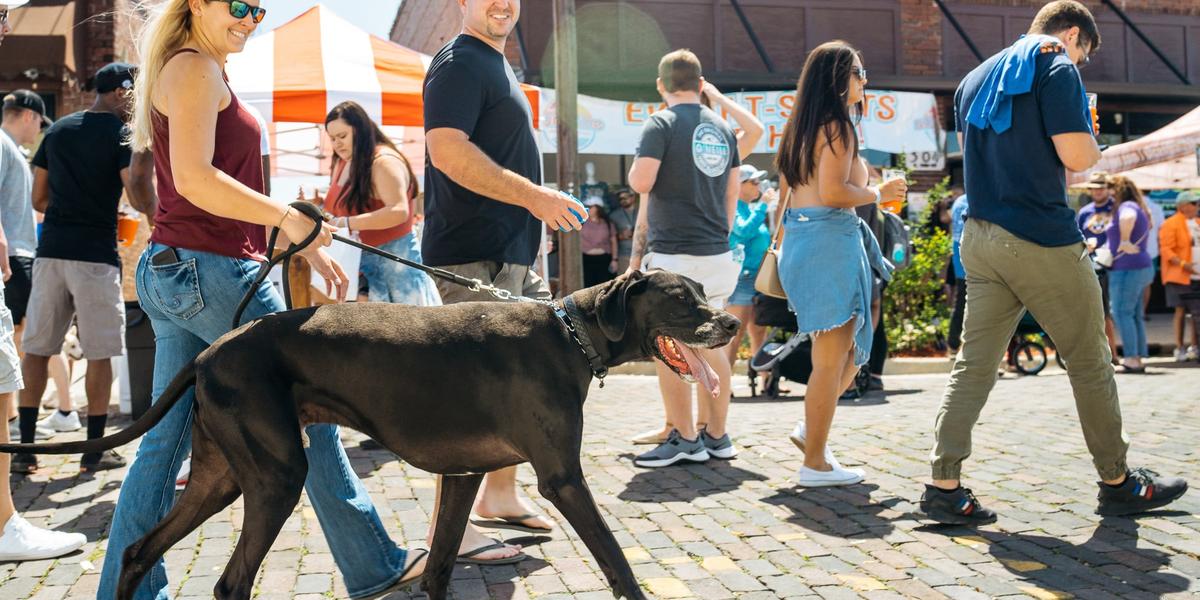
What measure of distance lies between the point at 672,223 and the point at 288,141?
7.54m

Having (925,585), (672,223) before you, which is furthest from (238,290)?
(672,223)

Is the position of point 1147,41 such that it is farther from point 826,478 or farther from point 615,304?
point 615,304

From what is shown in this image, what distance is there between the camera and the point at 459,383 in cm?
297

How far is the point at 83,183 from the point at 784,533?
4.21m

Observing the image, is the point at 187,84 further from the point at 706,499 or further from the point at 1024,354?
the point at 1024,354

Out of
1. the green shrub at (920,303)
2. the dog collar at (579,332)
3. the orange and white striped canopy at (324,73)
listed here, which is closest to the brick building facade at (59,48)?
the orange and white striped canopy at (324,73)

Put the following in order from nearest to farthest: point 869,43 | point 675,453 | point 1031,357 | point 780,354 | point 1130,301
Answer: point 675,453
point 780,354
point 1031,357
point 1130,301
point 869,43

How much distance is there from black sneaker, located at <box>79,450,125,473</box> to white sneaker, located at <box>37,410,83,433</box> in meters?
1.50

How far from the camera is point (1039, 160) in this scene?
14.2 ft

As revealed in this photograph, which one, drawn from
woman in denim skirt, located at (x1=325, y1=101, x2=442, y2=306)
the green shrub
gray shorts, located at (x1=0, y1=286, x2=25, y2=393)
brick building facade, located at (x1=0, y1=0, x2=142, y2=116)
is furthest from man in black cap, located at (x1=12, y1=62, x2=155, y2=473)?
brick building facade, located at (x1=0, y1=0, x2=142, y2=116)

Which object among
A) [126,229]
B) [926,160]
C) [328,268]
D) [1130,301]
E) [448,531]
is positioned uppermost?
[926,160]

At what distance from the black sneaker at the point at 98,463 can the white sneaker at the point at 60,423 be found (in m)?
1.50

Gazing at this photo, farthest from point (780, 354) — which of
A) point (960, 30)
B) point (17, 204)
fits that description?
point (960, 30)

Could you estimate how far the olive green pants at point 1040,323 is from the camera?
14.2 ft
